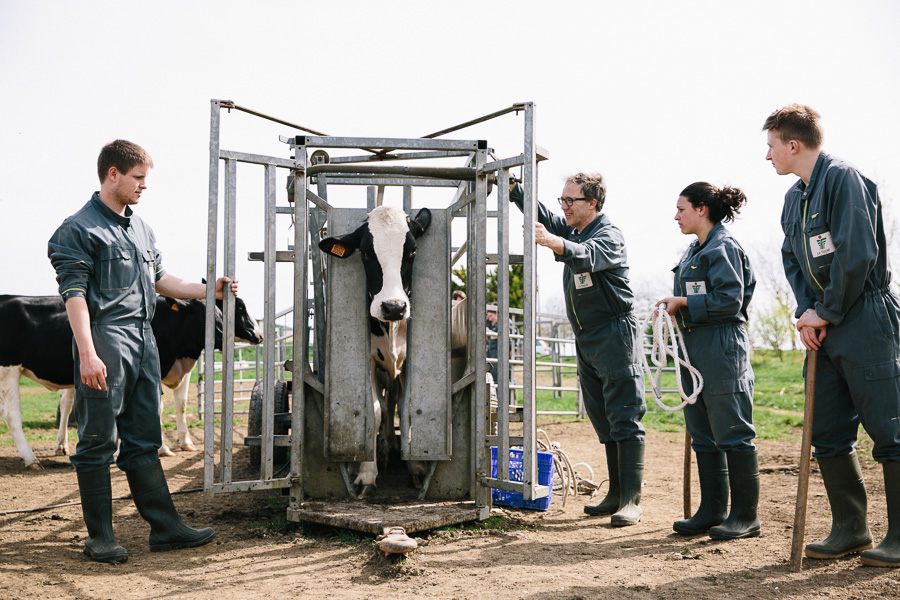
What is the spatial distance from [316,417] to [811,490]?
13.4 ft

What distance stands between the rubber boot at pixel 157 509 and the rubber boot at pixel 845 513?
11.3 feet

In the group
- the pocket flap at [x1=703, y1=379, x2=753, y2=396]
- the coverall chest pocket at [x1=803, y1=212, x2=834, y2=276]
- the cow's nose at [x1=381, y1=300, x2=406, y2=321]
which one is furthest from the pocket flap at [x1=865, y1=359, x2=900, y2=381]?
the cow's nose at [x1=381, y1=300, x2=406, y2=321]

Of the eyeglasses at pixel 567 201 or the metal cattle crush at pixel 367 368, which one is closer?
the metal cattle crush at pixel 367 368

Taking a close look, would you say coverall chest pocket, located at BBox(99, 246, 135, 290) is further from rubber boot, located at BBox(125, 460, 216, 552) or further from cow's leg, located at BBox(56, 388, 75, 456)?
cow's leg, located at BBox(56, 388, 75, 456)

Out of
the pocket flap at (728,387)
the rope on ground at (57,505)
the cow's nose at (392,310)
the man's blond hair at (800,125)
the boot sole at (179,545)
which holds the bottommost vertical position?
the rope on ground at (57,505)

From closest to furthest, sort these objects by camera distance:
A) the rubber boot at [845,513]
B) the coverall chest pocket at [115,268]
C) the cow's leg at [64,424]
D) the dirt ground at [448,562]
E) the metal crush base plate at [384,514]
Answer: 1. the dirt ground at [448,562]
2. the rubber boot at [845,513]
3. the coverall chest pocket at [115,268]
4. the metal crush base plate at [384,514]
5. the cow's leg at [64,424]

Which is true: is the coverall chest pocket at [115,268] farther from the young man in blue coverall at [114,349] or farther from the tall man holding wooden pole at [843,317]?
the tall man holding wooden pole at [843,317]

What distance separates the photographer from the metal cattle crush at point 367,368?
4121 millimetres

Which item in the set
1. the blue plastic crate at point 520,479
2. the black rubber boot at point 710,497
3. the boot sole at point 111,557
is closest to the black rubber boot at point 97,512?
the boot sole at point 111,557

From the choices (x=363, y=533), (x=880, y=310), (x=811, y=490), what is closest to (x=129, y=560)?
(x=363, y=533)

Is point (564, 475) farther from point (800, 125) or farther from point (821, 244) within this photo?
point (800, 125)

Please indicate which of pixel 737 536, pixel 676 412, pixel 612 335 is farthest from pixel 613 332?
pixel 676 412

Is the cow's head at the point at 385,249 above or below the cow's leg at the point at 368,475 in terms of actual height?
above

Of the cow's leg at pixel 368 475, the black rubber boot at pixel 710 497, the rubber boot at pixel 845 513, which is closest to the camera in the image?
the rubber boot at pixel 845 513
